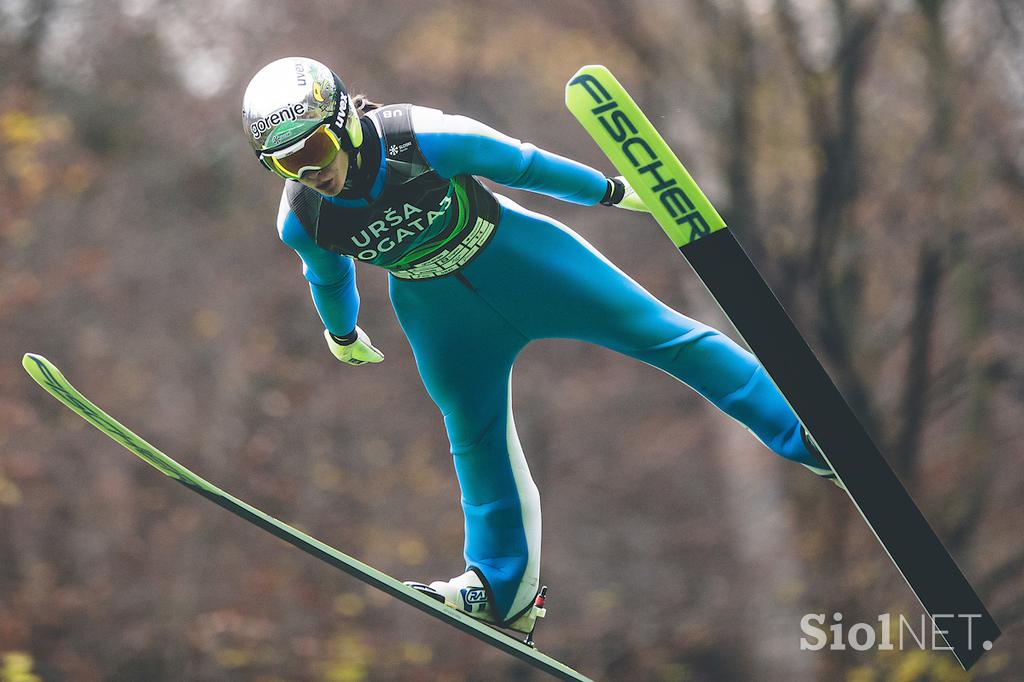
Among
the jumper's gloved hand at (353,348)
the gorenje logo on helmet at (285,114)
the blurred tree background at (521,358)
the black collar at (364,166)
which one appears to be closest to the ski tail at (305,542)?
the jumper's gloved hand at (353,348)

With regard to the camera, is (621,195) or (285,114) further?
(621,195)

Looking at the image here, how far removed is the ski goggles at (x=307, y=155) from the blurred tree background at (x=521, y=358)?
634cm

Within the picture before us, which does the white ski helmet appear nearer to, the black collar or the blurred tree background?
the black collar

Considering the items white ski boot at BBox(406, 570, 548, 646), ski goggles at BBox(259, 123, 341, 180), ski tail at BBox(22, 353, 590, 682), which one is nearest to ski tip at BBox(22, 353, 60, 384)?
ski tail at BBox(22, 353, 590, 682)

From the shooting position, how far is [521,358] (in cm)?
1024

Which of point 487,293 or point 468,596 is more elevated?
point 487,293

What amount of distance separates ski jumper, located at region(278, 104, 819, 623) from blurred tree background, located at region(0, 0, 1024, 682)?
5810 millimetres

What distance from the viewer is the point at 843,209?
28.9 feet

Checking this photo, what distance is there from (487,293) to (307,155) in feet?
1.94

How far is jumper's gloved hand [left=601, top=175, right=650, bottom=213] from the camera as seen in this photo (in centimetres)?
290

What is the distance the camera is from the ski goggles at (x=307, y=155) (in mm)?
2570
